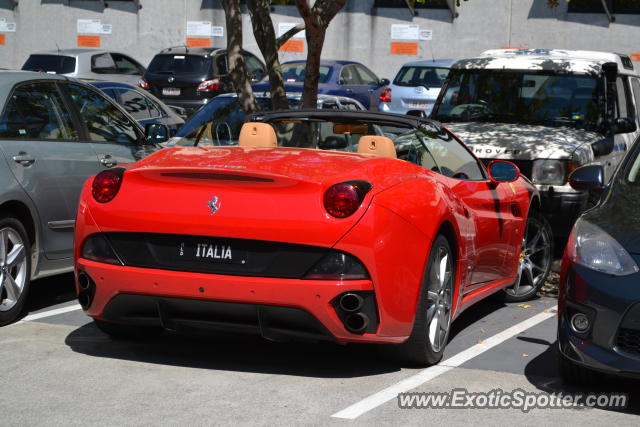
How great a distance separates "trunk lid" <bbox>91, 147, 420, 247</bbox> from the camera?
18.1ft

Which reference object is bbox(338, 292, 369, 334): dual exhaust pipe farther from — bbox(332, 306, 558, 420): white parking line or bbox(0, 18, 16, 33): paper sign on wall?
bbox(0, 18, 16, 33): paper sign on wall

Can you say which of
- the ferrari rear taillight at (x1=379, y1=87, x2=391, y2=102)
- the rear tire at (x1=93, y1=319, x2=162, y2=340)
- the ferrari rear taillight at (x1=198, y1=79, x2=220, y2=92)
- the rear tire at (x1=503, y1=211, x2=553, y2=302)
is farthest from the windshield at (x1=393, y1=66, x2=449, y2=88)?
the rear tire at (x1=93, y1=319, x2=162, y2=340)

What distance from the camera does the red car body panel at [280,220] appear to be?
551cm

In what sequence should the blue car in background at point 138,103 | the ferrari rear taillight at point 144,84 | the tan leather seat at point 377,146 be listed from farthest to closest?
the ferrari rear taillight at point 144,84 < the blue car in background at point 138,103 < the tan leather seat at point 377,146

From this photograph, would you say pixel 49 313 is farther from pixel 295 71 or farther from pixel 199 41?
pixel 199 41

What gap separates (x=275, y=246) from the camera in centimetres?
556

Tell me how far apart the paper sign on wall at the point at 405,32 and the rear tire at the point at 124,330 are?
24220 mm

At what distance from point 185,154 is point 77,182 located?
1871 mm

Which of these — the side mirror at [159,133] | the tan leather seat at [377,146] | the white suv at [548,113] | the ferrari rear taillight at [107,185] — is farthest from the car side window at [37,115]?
the white suv at [548,113]

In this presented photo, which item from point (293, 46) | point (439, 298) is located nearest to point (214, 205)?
point (439, 298)

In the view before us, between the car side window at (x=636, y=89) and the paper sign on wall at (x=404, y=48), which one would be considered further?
the paper sign on wall at (x=404, y=48)

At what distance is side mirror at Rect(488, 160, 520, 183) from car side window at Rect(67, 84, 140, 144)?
2825 millimetres

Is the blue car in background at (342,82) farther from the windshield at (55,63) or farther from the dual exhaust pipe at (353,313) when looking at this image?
the dual exhaust pipe at (353,313)

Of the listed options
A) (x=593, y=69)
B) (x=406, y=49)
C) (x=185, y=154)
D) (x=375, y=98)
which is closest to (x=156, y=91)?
(x=375, y=98)
